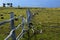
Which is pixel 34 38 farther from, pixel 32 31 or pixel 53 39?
pixel 32 31

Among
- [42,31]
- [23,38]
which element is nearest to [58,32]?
[42,31]

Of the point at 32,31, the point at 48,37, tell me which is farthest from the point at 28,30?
the point at 48,37

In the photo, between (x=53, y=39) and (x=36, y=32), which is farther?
(x=36, y=32)

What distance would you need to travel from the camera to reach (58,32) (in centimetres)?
1872

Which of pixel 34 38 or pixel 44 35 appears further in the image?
pixel 44 35

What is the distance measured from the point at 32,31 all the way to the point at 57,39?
9.95 feet

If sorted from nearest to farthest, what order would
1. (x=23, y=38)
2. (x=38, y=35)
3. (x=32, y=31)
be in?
(x=23, y=38)
(x=38, y=35)
(x=32, y=31)

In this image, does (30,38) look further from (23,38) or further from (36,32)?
(36,32)

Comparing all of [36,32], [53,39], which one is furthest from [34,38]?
[36,32]

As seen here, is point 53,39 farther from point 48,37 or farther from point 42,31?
point 42,31

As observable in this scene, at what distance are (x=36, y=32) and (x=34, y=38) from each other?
96.0 inches

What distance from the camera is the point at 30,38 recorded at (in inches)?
619

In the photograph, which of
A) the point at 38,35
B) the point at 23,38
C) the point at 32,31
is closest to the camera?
the point at 23,38

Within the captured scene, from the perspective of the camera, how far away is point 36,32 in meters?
18.3
